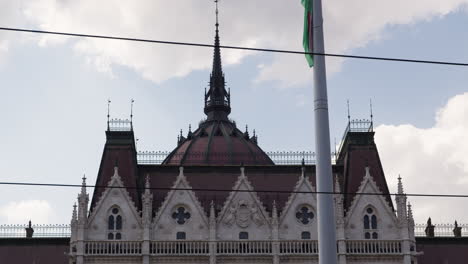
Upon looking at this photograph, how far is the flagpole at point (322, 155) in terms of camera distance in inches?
971

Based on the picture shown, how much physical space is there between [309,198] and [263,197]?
3.39 m

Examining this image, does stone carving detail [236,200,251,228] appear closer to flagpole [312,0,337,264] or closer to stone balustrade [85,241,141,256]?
stone balustrade [85,241,141,256]

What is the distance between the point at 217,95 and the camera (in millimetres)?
85312

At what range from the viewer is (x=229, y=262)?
58.7m

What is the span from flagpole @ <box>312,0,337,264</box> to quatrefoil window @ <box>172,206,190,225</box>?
115 feet

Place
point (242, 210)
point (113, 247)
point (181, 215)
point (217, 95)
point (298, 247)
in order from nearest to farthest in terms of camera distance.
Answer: point (113, 247) < point (298, 247) < point (181, 215) < point (242, 210) < point (217, 95)

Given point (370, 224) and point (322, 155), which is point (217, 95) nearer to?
point (370, 224)

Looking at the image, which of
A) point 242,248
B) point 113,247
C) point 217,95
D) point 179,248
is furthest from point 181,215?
point 217,95

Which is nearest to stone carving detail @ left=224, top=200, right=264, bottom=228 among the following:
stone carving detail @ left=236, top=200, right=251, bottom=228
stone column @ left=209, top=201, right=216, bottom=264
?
stone carving detail @ left=236, top=200, right=251, bottom=228

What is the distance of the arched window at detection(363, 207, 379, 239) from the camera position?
2367 inches

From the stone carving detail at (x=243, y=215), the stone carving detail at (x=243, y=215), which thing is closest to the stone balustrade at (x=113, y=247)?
the stone carving detail at (x=243, y=215)

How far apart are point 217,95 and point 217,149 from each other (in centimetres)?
1426

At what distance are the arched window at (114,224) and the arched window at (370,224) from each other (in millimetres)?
16049

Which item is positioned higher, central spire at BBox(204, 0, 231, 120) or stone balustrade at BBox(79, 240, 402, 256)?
central spire at BBox(204, 0, 231, 120)
